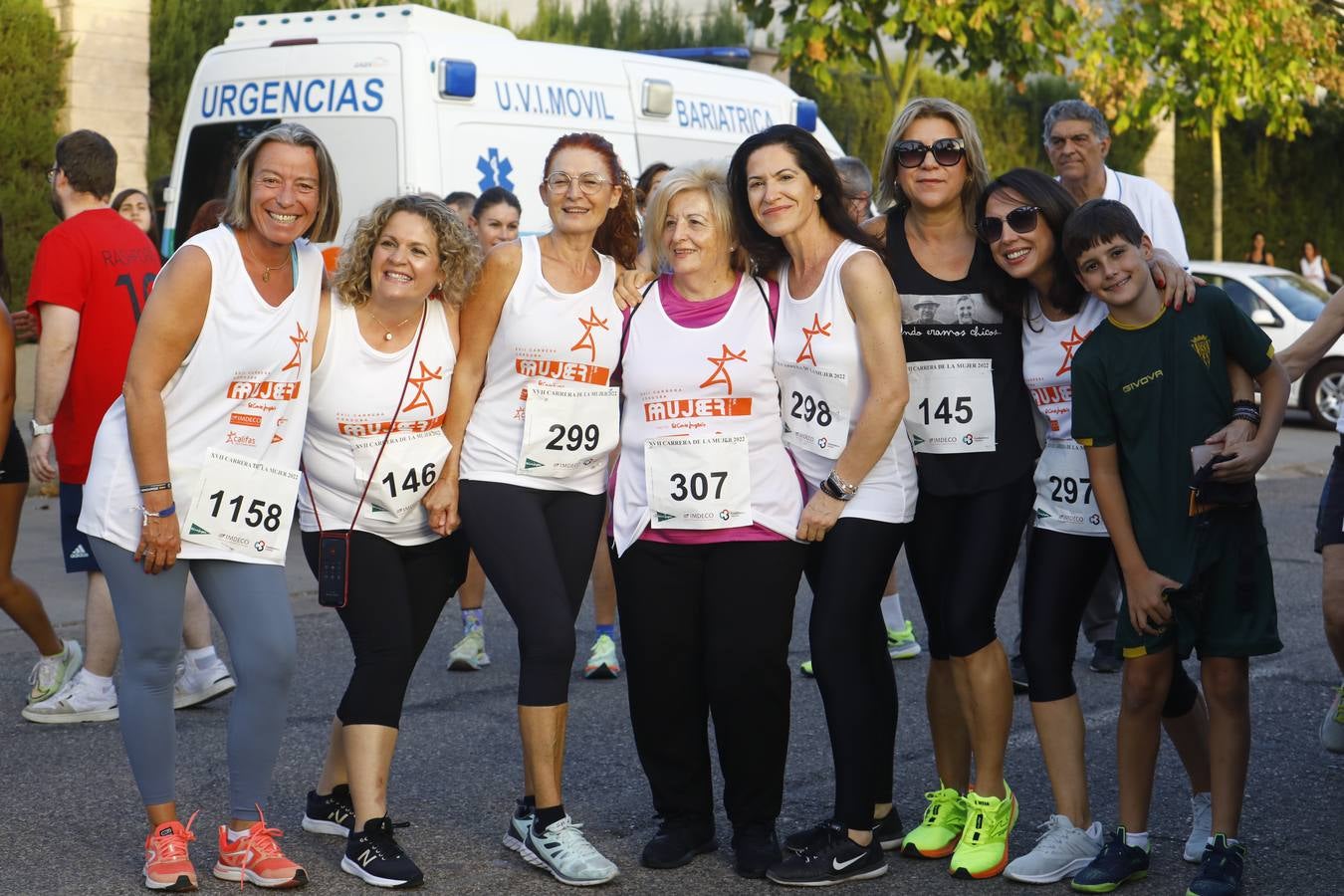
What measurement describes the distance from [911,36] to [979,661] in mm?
11023

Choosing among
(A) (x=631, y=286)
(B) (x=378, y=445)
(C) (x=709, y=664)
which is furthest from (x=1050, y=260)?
(B) (x=378, y=445)

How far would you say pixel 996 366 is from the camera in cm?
443

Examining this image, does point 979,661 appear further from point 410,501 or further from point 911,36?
point 911,36

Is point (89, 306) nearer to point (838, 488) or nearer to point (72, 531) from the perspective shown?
point (72, 531)

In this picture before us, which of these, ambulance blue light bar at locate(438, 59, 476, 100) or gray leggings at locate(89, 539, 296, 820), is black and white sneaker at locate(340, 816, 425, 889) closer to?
gray leggings at locate(89, 539, 296, 820)

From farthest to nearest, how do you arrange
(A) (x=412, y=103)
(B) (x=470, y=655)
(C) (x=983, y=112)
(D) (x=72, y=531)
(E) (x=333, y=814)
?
(C) (x=983, y=112) < (A) (x=412, y=103) < (B) (x=470, y=655) < (D) (x=72, y=531) < (E) (x=333, y=814)

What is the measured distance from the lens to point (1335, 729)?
5484 millimetres

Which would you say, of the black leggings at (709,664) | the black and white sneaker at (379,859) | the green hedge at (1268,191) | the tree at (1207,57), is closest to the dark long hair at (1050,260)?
the black leggings at (709,664)

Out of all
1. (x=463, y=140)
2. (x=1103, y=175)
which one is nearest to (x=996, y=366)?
(x=1103, y=175)

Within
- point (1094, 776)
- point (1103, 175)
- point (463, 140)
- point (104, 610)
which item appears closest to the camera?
point (1094, 776)

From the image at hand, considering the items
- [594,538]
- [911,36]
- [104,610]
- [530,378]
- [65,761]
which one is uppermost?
[911,36]

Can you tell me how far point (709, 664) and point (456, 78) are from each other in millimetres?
5268

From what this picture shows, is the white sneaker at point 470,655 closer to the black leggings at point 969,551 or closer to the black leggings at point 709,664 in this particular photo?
the black leggings at point 709,664

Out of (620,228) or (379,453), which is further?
(620,228)
